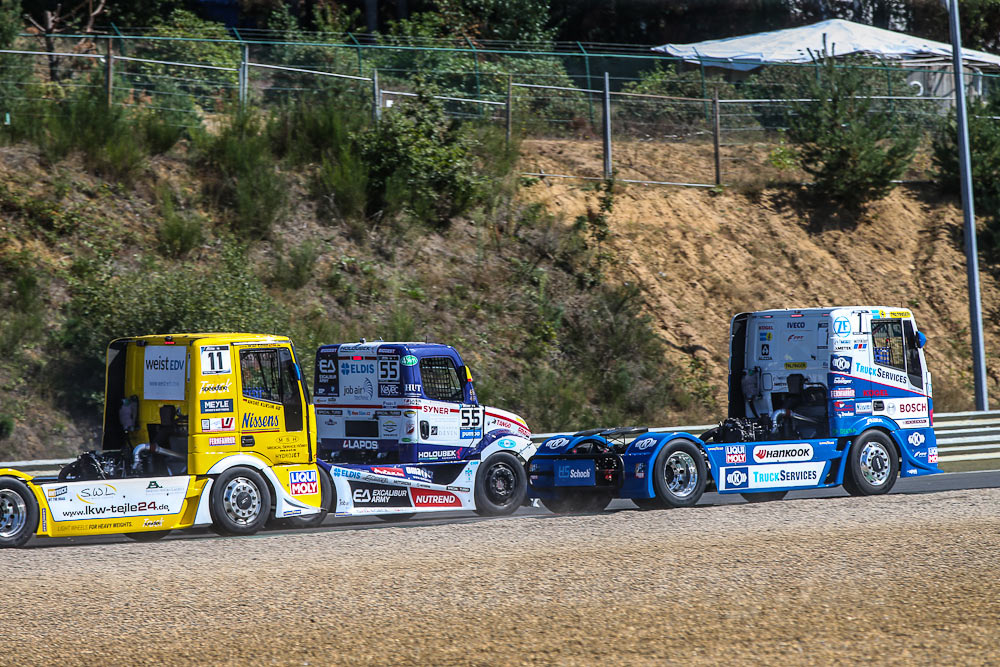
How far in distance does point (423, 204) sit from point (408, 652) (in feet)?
63.3

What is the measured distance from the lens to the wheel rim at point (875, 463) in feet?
53.0

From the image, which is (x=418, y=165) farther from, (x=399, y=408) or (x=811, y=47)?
(x=811, y=47)

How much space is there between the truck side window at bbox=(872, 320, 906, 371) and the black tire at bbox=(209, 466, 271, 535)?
8.60 metres

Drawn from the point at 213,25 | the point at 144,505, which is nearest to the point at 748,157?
the point at 213,25

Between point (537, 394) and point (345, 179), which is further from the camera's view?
point (345, 179)

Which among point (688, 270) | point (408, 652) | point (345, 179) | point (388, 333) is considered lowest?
point (408, 652)

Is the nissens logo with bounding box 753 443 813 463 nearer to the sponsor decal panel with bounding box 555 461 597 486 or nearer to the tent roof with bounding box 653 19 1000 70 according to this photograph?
the sponsor decal panel with bounding box 555 461 597 486

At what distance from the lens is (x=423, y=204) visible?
2619 cm

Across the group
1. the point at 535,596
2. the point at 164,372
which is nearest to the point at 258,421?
the point at 164,372

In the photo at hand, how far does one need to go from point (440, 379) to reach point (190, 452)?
3.58 meters

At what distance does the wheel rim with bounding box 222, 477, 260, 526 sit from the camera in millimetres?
13695

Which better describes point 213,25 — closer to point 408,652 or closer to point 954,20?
point 954,20

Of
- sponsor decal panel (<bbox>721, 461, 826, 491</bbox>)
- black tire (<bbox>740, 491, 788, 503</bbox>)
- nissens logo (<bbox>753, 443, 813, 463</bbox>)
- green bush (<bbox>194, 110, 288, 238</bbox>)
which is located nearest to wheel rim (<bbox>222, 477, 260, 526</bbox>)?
sponsor decal panel (<bbox>721, 461, 826, 491</bbox>)

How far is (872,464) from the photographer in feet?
53.3
